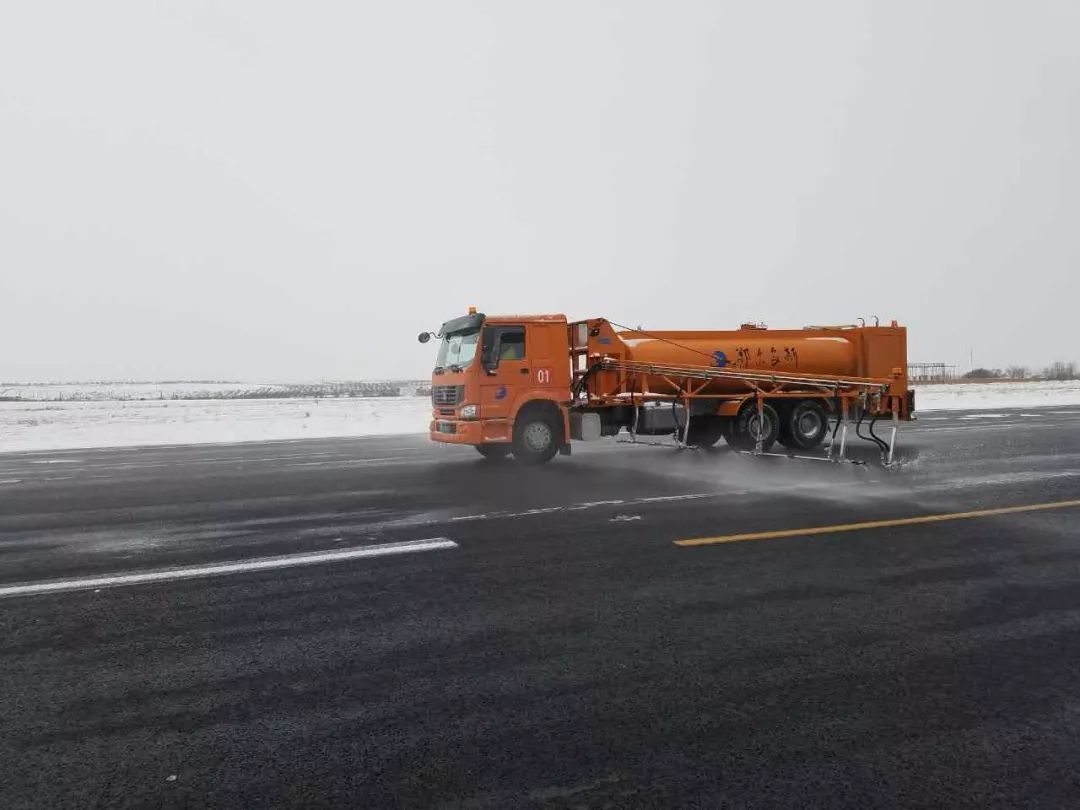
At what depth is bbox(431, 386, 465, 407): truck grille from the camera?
1420 centimetres

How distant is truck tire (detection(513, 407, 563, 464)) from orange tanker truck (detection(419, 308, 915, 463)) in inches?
0.7

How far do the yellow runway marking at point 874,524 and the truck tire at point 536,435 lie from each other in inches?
272

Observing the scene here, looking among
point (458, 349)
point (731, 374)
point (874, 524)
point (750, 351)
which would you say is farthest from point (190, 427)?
point (874, 524)

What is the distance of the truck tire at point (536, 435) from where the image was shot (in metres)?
14.2

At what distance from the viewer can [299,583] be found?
593cm

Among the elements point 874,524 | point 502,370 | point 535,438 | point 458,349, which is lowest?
point 874,524

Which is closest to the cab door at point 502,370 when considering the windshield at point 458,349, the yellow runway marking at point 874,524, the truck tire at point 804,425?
the windshield at point 458,349

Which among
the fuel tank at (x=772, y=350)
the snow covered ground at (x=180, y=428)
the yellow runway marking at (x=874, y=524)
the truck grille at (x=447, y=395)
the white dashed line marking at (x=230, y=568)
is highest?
the fuel tank at (x=772, y=350)

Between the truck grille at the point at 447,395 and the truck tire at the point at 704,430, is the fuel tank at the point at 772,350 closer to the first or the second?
the truck tire at the point at 704,430

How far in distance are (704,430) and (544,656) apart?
496 inches

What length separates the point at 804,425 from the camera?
647 inches

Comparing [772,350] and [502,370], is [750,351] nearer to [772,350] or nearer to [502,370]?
[772,350]

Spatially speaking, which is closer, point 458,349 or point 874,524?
point 874,524

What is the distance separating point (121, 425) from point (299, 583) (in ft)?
84.9
